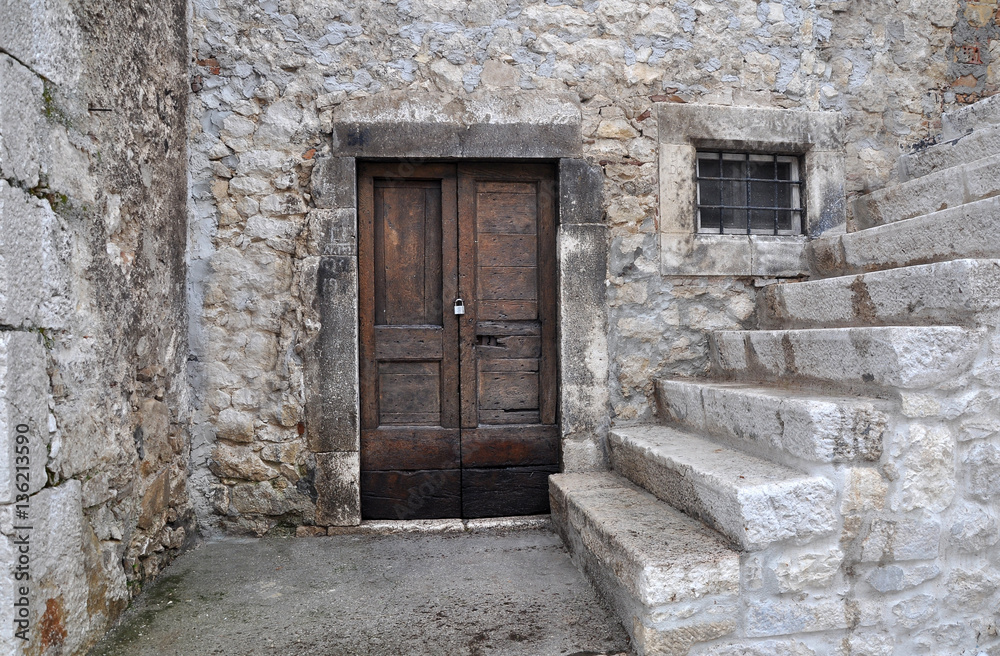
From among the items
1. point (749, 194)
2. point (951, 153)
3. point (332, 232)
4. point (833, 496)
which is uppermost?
point (951, 153)

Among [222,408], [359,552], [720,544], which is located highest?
[222,408]

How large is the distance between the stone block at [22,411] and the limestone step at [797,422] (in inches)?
101

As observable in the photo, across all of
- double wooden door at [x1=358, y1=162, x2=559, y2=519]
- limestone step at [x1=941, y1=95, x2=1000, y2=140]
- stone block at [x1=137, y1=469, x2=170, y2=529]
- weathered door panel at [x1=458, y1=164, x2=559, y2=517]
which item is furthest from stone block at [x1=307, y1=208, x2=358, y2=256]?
limestone step at [x1=941, y1=95, x2=1000, y2=140]

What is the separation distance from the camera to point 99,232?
2.37 metres

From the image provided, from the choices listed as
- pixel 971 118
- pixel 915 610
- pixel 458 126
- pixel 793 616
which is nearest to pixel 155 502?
pixel 458 126

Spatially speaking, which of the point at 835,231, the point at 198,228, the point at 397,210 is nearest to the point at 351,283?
the point at 397,210

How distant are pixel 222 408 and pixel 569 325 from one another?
1872 mm

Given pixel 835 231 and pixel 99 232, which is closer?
pixel 99 232

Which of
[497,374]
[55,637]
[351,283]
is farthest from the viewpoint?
[497,374]

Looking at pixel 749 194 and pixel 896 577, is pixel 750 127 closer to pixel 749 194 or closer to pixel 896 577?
pixel 749 194

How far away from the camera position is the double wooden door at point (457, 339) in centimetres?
333

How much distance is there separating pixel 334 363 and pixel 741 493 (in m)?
2.05

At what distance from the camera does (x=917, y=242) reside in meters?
2.70

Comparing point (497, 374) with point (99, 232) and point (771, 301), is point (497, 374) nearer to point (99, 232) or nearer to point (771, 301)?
point (771, 301)
